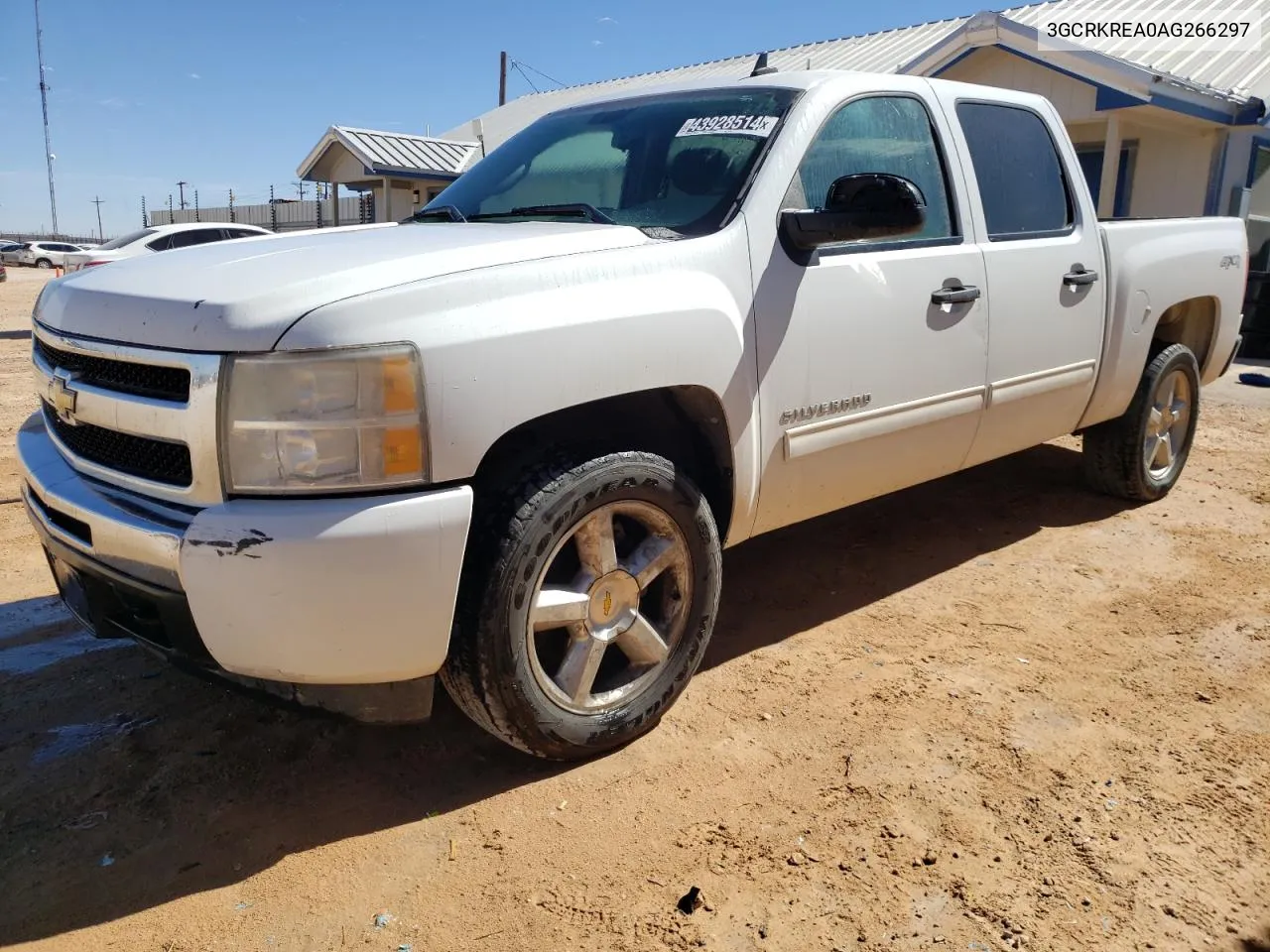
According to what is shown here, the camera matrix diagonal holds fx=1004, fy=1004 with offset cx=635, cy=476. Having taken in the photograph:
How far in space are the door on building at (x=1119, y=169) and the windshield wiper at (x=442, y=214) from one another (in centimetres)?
1318

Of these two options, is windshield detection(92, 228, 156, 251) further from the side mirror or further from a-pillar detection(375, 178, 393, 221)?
the side mirror

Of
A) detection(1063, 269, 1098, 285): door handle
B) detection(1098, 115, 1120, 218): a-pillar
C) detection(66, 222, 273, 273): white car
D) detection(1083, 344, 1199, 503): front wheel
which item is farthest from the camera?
detection(66, 222, 273, 273): white car

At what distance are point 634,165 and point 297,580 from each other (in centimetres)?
195

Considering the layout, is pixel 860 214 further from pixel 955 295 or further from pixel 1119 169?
pixel 1119 169

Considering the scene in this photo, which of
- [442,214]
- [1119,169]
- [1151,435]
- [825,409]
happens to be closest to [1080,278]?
[1151,435]

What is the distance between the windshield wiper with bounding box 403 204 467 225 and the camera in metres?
3.62

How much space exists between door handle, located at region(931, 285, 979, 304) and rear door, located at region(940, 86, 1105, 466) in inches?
7.3

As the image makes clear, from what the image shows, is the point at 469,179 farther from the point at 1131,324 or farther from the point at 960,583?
the point at 1131,324

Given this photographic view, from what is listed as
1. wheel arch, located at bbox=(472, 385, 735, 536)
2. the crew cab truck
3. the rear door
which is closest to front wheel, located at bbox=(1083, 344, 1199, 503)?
the rear door

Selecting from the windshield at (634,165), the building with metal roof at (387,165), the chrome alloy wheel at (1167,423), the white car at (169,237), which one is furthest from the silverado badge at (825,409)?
the building with metal roof at (387,165)

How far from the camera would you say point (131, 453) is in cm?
249

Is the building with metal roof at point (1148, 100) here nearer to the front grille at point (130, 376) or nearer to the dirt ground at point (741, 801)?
the dirt ground at point (741, 801)

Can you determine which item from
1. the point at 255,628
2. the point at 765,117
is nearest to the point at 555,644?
the point at 255,628

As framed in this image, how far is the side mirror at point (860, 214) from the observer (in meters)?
2.88
